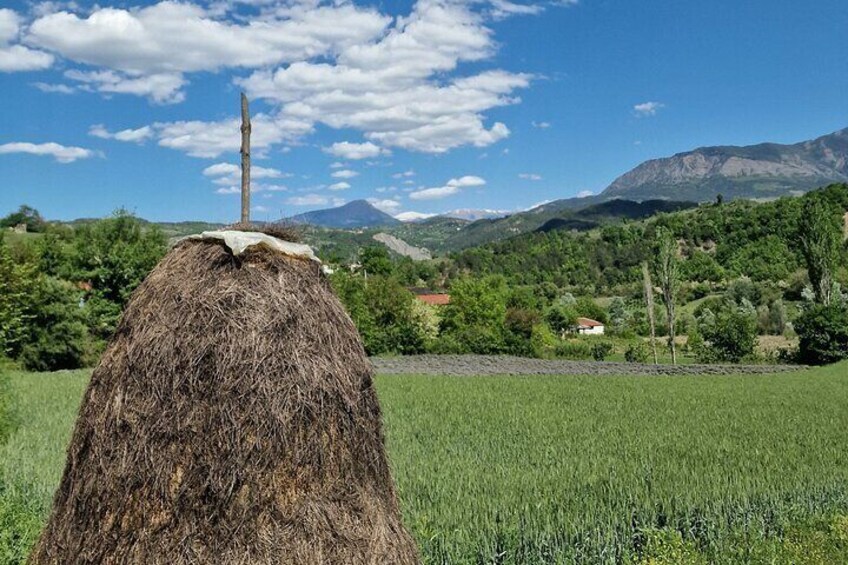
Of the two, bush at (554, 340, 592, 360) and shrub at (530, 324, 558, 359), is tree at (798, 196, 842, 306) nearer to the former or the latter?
bush at (554, 340, 592, 360)

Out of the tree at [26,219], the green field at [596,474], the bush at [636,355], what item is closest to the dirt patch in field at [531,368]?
the bush at [636,355]

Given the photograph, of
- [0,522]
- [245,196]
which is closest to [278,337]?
[245,196]

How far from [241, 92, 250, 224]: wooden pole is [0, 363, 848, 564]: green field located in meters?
4.65

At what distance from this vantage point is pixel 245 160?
5434 millimetres

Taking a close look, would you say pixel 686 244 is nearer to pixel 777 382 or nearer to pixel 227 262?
pixel 777 382

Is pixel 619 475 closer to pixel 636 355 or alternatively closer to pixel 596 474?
pixel 596 474

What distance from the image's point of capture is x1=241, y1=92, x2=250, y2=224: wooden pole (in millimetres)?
5188

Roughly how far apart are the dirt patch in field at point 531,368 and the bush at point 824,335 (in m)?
3.72

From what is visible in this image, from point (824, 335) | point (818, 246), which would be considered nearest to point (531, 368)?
point (824, 335)

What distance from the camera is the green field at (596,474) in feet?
26.8

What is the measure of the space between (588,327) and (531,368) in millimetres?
35752

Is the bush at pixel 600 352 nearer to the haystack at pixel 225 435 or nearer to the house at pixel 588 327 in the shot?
the house at pixel 588 327

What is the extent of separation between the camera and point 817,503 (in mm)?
10445

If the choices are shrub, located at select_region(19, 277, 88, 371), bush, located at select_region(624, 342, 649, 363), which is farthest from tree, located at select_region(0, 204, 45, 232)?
bush, located at select_region(624, 342, 649, 363)
